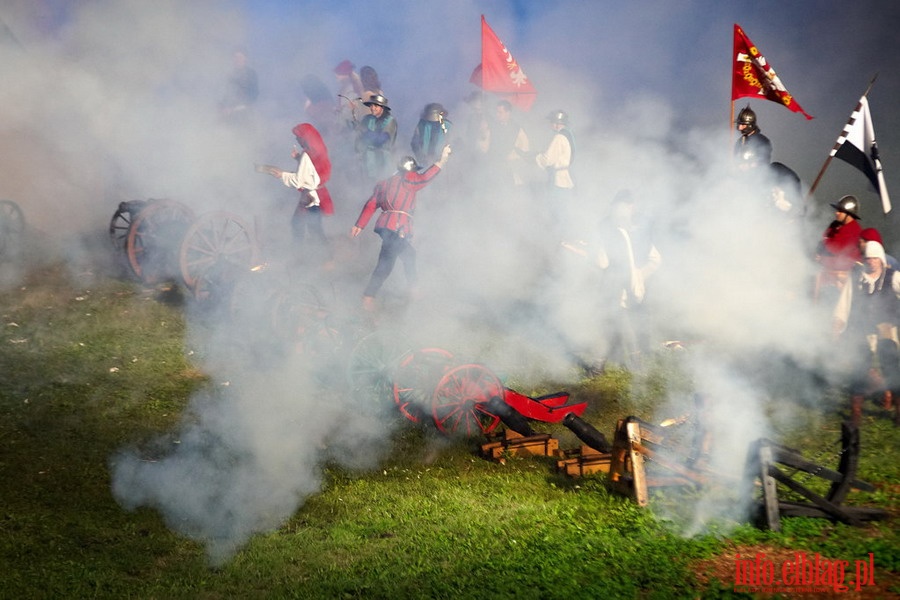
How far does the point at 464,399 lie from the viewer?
266 inches

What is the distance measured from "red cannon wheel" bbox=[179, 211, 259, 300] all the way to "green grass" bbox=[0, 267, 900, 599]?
1.15 metres

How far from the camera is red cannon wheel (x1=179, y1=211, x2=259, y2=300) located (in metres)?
8.16

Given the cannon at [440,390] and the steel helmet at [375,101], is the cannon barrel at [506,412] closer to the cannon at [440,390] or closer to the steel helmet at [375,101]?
the cannon at [440,390]

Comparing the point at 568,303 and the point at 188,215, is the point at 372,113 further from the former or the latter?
the point at 568,303

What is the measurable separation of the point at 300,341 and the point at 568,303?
328 centimetres

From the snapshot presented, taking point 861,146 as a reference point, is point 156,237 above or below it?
below

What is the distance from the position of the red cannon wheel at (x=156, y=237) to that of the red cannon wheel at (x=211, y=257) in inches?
15.9

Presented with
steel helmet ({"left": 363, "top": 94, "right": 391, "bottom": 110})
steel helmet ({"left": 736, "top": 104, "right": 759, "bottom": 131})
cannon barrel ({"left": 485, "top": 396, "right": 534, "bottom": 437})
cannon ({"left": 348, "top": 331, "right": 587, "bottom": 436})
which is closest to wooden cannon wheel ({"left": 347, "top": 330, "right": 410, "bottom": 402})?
cannon ({"left": 348, "top": 331, "right": 587, "bottom": 436})

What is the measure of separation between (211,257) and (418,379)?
9.85ft

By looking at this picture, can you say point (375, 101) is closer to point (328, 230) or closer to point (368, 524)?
point (328, 230)

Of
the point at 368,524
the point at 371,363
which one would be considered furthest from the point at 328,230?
the point at 368,524

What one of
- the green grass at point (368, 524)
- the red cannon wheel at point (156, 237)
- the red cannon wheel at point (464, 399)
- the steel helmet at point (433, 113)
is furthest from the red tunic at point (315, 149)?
the red cannon wheel at point (464, 399)

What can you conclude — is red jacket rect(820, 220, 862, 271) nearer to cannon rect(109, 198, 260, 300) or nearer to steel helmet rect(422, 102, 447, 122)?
steel helmet rect(422, 102, 447, 122)

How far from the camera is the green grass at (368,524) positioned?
4.25 m
